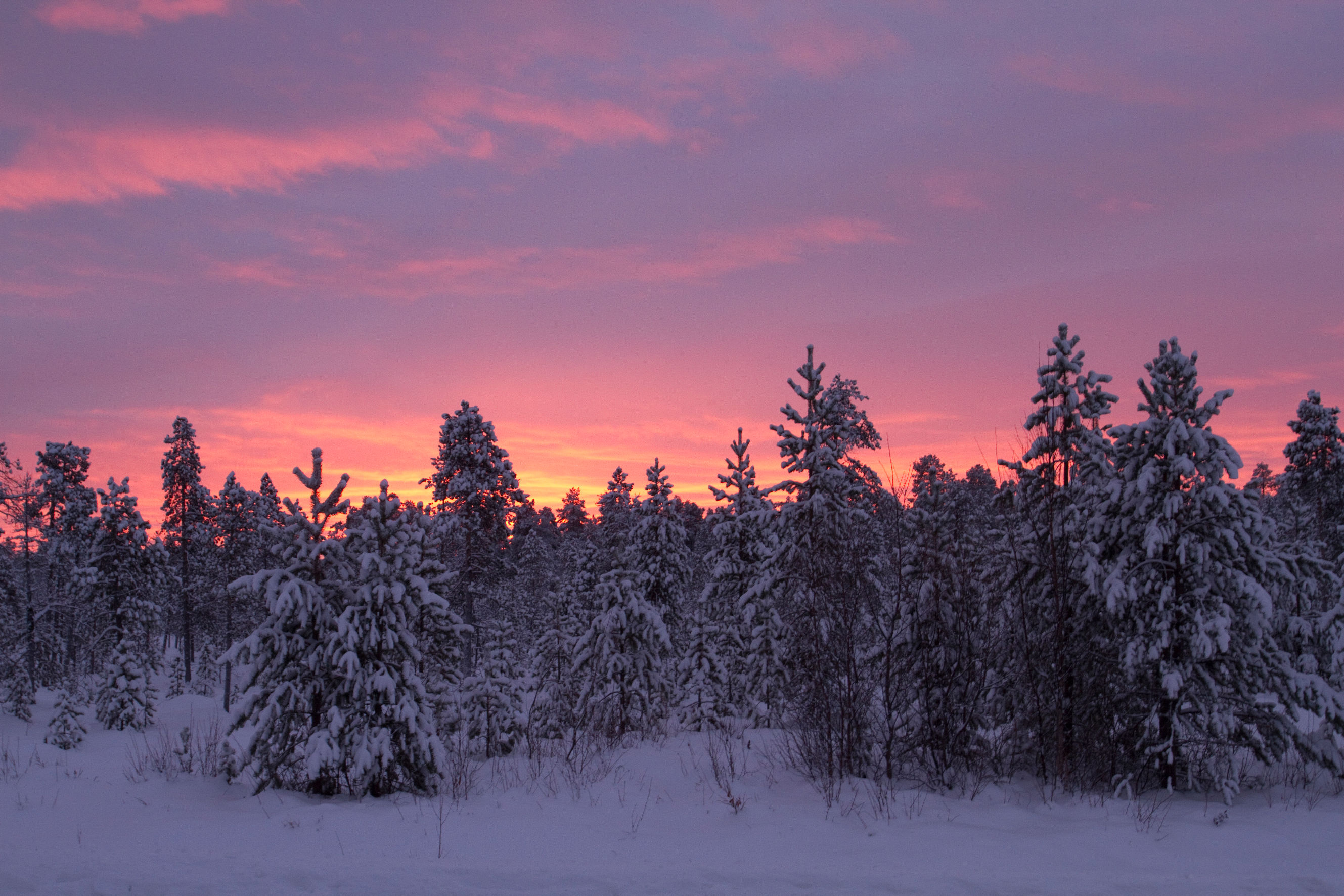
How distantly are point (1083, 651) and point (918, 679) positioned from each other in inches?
92.6

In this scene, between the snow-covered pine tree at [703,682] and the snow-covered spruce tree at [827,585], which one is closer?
the snow-covered spruce tree at [827,585]

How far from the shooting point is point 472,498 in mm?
32281

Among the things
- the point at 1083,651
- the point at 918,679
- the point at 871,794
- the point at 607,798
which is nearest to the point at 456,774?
the point at 607,798

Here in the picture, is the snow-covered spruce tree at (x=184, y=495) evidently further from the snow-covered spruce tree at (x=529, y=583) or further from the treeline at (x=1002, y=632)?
the treeline at (x=1002, y=632)

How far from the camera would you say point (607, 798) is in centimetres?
998

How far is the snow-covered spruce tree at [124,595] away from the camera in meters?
29.3

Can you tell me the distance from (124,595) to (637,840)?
34102 mm

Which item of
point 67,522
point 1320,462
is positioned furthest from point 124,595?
point 1320,462

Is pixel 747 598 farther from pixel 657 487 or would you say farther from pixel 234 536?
pixel 234 536

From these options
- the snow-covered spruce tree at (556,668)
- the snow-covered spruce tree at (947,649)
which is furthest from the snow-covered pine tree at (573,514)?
the snow-covered spruce tree at (947,649)

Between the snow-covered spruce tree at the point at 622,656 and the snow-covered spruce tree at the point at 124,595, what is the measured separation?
66.5 ft

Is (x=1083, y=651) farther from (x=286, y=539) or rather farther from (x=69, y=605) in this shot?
(x=69, y=605)

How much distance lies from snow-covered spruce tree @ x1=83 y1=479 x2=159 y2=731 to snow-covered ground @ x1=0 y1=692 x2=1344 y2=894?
2238 centimetres

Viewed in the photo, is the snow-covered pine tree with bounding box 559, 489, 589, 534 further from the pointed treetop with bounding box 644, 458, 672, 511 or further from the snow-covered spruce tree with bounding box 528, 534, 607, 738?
the pointed treetop with bounding box 644, 458, 672, 511
